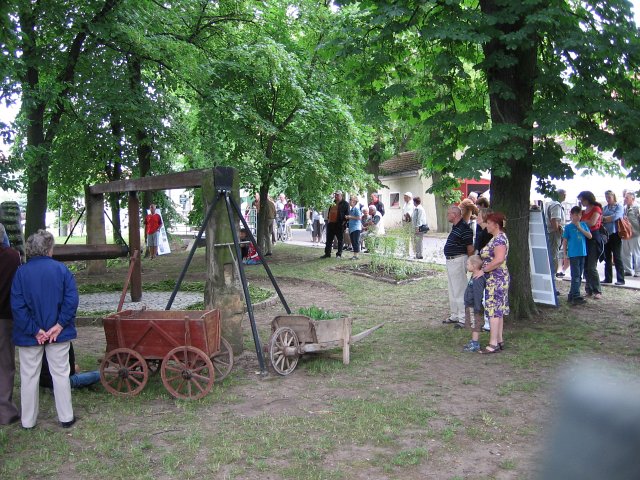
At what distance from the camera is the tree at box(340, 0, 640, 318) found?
805 cm

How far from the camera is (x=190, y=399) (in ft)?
20.4

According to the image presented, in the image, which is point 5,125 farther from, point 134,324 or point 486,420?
point 486,420

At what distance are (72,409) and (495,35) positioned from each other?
6.72m

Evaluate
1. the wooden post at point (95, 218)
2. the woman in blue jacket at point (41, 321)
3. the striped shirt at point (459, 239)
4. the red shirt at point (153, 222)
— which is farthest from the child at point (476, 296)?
the red shirt at point (153, 222)

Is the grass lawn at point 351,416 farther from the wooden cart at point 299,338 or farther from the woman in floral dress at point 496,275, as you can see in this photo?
the woman in floral dress at point 496,275

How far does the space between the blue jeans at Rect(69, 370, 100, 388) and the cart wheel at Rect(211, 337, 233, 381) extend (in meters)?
1.24

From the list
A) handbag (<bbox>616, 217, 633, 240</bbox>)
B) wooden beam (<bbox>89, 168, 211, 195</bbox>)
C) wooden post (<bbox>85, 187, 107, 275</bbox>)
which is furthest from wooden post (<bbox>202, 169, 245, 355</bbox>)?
wooden post (<bbox>85, 187, 107, 275</bbox>)

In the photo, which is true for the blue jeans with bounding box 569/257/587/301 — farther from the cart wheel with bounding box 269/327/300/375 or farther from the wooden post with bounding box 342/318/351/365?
the cart wheel with bounding box 269/327/300/375

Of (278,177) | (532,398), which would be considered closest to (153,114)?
(278,177)

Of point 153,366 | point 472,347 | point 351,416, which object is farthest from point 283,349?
point 472,347

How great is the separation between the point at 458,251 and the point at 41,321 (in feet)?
19.1

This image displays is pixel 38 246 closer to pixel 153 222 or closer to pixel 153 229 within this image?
pixel 153 222

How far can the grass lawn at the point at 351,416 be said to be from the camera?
468 centimetres

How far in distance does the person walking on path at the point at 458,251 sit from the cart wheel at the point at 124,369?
4.68 metres
